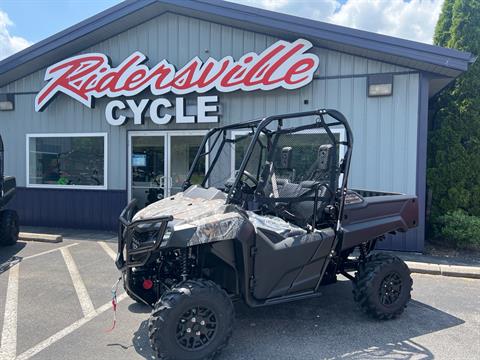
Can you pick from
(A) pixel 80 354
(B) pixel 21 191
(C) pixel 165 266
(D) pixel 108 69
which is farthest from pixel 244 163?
(B) pixel 21 191

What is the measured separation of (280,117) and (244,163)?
666mm

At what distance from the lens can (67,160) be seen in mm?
9617

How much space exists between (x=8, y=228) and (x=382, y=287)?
677 centimetres

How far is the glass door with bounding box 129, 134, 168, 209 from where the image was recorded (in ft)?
29.3

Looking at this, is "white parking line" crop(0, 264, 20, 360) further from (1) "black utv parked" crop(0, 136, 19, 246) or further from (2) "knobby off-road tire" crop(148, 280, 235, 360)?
(1) "black utv parked" crop(0, 136, 19, 246)

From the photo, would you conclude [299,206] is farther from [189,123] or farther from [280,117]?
[189,123]

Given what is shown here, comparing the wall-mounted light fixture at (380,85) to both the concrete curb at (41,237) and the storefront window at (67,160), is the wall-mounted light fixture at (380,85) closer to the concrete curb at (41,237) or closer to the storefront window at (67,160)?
the storefront window at (67,160)

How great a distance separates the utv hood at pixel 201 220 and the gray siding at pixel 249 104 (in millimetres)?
4548

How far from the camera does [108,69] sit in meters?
8.86

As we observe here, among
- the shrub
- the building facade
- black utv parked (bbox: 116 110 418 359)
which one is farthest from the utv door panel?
the shrub

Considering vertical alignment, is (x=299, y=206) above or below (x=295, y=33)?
below

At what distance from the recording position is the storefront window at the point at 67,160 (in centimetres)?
933

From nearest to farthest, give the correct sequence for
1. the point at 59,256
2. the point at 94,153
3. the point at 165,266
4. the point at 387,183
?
the point at 165,266 < the point at 59,256 < the point at 387,183 < the point at 94,153

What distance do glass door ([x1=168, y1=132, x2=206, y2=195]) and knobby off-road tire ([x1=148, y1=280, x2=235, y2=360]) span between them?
18.5 ft
